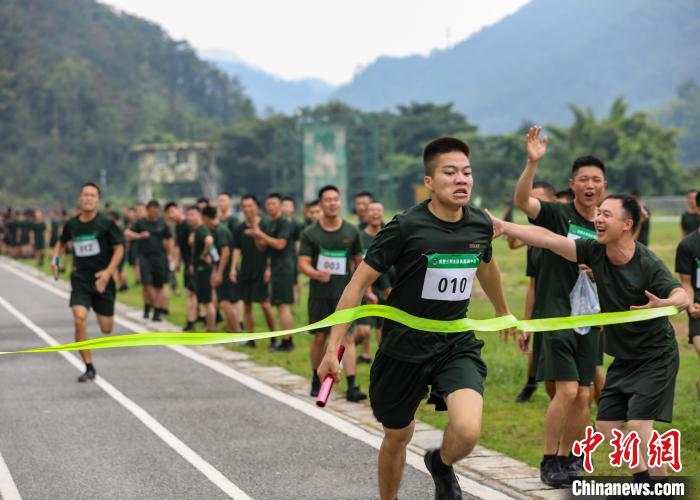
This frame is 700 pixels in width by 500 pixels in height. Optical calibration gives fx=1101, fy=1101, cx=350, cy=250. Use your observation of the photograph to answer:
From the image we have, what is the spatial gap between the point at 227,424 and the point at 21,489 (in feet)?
8.29

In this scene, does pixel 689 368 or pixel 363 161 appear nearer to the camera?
pixel 689 368

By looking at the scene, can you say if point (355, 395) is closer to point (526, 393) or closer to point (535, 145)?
point (526, 393)

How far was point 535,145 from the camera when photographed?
22.1ft

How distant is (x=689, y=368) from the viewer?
42.3 feet

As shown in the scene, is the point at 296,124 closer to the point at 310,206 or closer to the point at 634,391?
the point at 310,206

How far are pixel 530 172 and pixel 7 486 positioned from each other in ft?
13.2

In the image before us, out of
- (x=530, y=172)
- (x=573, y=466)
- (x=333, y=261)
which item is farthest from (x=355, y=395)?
(x=530, y=172)

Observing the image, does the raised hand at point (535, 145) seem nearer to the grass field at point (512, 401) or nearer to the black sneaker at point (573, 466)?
the black sneaker at point (573, 466)

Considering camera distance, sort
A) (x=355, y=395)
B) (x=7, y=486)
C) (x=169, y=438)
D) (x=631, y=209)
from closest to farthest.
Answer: (x=631, y=209) < (x=7, y=486) < (x=169, y=438) < (x=355, y=395)

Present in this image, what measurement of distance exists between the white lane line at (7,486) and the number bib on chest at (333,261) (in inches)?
162

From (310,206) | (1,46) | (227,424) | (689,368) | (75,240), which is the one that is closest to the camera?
(227,424)

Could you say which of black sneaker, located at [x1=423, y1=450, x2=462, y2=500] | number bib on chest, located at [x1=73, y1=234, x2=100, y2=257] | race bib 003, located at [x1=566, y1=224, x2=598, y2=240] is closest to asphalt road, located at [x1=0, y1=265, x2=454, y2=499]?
black sneaker, located at [x1=423, y1=450, x2=462, y2=500]

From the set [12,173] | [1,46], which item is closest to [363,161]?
[12,173]

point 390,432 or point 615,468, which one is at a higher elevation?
point 390,432
